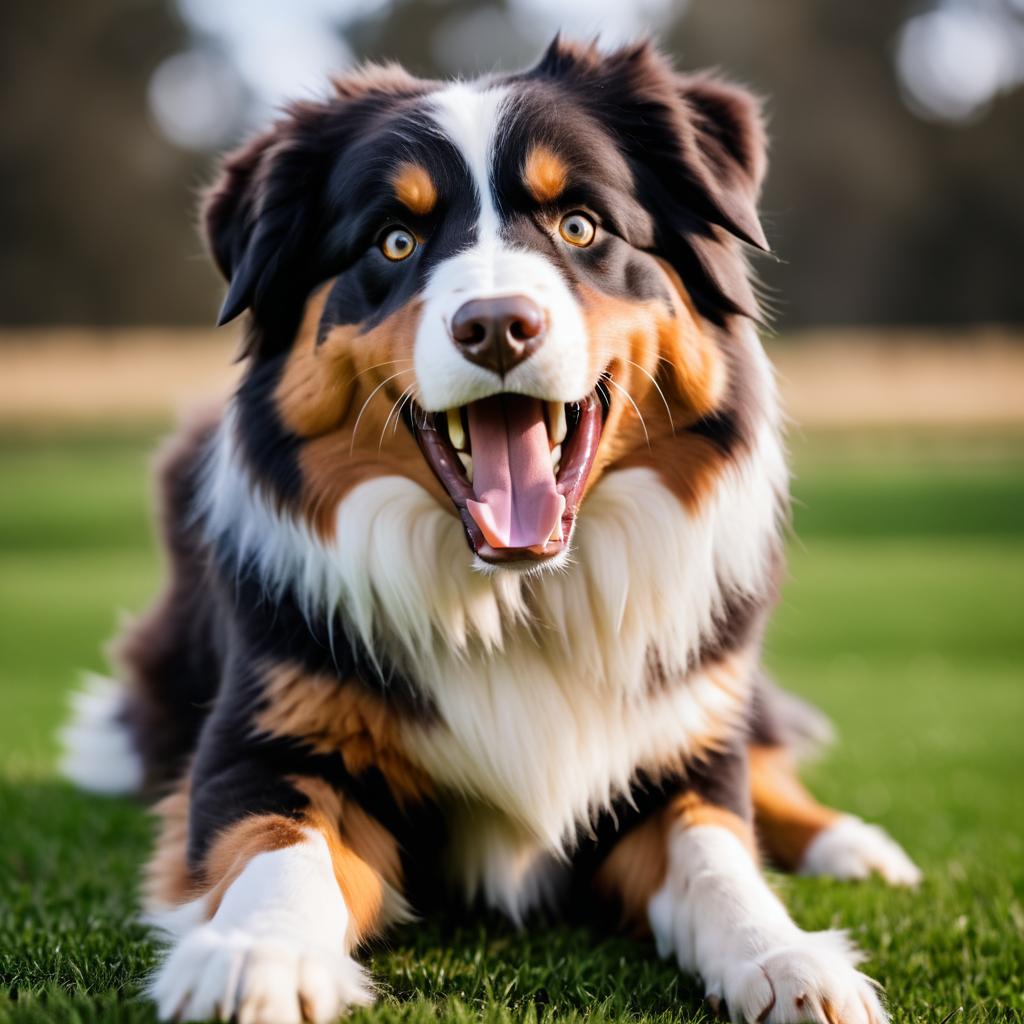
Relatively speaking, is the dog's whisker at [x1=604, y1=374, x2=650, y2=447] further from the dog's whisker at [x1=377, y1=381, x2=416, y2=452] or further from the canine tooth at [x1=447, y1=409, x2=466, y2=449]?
the dog's whisker at [x1=377, y1=381, x2=416, y2=452]

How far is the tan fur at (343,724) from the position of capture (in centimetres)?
285

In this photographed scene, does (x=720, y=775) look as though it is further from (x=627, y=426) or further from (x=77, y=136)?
(x=77, y=136)

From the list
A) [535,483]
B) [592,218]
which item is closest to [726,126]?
[592,218]

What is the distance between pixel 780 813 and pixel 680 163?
195cm

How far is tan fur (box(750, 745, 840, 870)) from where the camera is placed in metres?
3.73

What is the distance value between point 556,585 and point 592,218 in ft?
2.89

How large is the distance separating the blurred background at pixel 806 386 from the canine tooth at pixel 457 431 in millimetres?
1007

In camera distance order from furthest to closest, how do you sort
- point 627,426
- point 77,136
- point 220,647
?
point 77,136
point 220,647
point 627,426

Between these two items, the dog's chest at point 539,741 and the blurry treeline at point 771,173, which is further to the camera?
the blurry treeline at point 771,173

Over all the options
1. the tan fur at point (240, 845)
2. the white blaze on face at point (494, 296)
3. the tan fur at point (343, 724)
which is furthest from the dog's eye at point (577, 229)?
the tan fur at point (240, 845)

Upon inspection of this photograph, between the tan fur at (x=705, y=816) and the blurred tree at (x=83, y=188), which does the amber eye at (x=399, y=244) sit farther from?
the blurred tree at (x=83, y=188)

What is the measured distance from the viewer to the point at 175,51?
3103 cm

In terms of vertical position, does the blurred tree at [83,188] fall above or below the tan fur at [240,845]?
below

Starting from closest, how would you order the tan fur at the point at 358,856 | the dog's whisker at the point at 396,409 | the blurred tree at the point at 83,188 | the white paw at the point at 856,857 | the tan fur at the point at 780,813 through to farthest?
the tan fur at the point at 358,856 < the dog's whisker at the point at 396,409 < the white paw at the point at 856,857 < the tan fur at the point at 780,813 < the blurred tree at the point at 83,188
